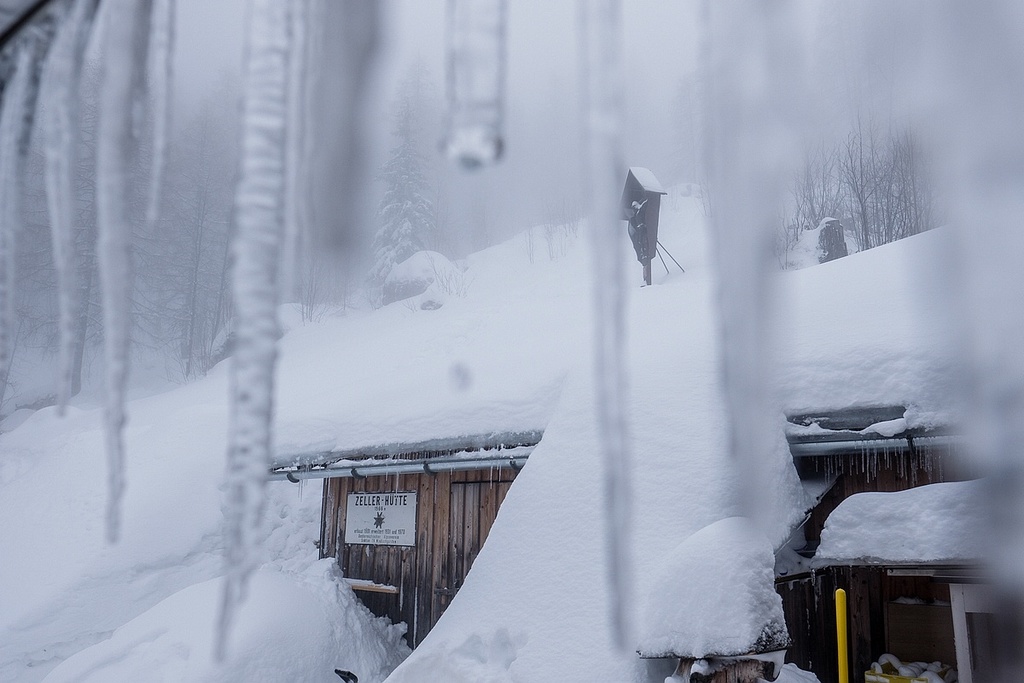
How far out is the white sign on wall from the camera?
631 cm

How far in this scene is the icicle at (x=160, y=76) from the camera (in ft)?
3.54

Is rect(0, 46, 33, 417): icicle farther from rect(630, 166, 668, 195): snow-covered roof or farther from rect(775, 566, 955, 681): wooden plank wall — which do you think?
rect(630, 166, 668, 195): snow-covered roof

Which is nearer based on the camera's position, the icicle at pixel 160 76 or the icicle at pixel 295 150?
the icicle at pixel 295 150

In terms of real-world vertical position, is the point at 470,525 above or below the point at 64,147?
below

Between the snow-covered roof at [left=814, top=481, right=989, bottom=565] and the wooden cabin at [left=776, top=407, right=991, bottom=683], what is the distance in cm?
3

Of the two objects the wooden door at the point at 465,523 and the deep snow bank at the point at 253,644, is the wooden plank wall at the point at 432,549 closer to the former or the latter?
the wooden door at the point at 465,523

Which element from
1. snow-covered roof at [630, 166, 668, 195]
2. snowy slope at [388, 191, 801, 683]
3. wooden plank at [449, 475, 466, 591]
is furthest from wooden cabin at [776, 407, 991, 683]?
snow-covered roof at [630, 166, 668, 195]

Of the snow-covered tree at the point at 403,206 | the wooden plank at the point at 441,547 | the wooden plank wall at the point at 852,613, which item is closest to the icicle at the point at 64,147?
the wooden plank wall at the point at 852,613

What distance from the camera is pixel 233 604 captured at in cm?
84

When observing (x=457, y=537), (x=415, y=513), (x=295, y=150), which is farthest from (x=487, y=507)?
(x=295, y=150)

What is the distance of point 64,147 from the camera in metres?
1.29

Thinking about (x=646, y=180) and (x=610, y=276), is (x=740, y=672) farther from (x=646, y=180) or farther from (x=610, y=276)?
(x=646, y=180)

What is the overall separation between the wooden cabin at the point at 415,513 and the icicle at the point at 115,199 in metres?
3.95

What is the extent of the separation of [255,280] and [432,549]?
5.55 meters
